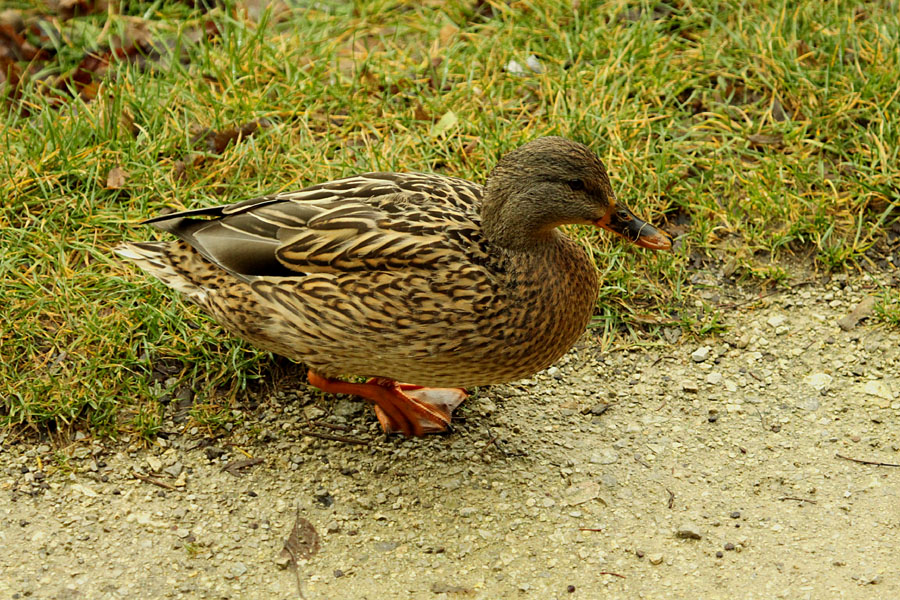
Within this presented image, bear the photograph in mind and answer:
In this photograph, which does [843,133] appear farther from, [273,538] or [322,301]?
[273,538]

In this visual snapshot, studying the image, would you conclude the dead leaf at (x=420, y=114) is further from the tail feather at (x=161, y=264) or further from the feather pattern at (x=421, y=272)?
the tail feather at (x=161, y=264)

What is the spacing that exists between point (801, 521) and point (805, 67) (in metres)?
2.69

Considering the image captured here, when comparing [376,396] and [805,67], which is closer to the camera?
[376,396]

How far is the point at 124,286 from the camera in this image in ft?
15.5

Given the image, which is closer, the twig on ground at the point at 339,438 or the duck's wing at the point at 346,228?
the duck's wing at the point at 346,228

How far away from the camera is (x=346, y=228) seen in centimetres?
396

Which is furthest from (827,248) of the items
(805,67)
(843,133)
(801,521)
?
(801,521)

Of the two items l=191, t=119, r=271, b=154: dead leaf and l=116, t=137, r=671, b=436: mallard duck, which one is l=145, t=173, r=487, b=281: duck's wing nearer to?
l=116, t=137, r=671, b=436: mallard duck

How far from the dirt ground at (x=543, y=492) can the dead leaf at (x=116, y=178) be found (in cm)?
130

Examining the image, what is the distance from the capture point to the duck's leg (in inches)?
169

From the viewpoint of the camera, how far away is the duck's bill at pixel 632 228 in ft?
13.4

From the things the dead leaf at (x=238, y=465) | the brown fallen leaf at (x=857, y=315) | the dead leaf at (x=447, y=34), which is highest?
the dead leaf at (x=447, y=34)

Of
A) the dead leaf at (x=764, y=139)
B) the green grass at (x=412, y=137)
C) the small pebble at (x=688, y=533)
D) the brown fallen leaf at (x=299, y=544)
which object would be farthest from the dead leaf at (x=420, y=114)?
the small pebble at (x=688, y=533)

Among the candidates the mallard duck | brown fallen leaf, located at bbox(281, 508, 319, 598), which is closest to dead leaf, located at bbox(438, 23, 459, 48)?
the mallard duck
